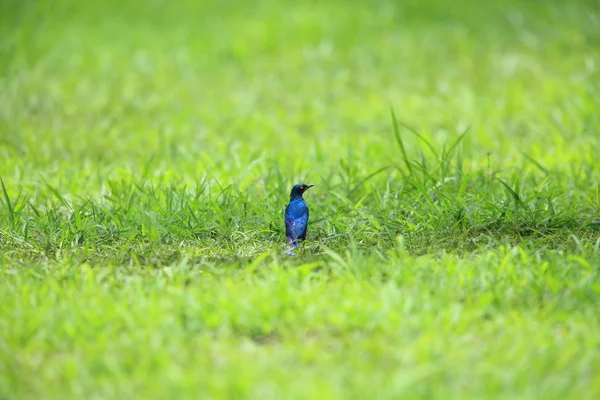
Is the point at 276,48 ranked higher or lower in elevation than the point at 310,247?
higher

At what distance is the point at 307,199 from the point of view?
17.1 feet

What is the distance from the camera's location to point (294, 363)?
312 cm

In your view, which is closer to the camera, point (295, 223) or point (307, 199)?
point (295, 223)

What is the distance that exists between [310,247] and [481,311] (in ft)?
3.85

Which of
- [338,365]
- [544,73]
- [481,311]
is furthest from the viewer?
[544,73]

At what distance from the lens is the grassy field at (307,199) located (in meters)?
3.12

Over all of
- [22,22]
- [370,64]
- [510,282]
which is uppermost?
[22,22]

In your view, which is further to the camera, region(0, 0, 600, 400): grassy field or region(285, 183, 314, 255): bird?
region(285, 183, 314, 255): bird

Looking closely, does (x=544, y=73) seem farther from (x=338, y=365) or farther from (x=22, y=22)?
(x=338, y=365)

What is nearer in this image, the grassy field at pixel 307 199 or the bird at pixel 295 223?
the grassy field at pixel 307 199

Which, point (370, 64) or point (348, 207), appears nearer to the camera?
point (348, 207)

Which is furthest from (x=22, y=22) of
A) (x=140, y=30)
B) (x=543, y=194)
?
(x=543, y=194)

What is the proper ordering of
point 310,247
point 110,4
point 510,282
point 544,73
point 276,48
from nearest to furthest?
point 510,282 < point 310,247 < point 544,73 < point 276,48 < point 110,4

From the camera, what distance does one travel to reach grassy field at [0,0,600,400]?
3.12 meters
